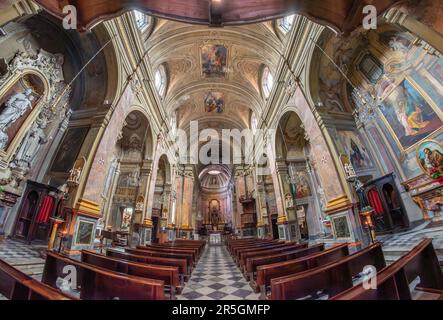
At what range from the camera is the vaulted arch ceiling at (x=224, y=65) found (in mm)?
9867

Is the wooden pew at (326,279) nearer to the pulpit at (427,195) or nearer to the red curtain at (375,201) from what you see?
the pulpit at (427,195)

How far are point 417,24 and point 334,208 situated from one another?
498 centimetres

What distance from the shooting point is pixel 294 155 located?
1153 cm

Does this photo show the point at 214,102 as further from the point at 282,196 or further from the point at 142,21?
the point at 282,196

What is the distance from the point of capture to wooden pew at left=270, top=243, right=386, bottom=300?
1.67m

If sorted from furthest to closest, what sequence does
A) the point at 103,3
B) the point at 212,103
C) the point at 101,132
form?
the point at 212,103, the point at 101,132, the point at 103,3

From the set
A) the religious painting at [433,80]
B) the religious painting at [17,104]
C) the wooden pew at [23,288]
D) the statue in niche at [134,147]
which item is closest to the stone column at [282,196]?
the religious painting at [433,80]

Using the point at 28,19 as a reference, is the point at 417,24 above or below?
below

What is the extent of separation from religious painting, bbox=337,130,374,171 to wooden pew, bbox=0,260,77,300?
8888 mm

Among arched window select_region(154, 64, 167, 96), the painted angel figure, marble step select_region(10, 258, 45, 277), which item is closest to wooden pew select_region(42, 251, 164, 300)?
marble step select_region(10, 258, 45, 277)

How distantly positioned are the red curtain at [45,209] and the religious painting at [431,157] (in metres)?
14.7
